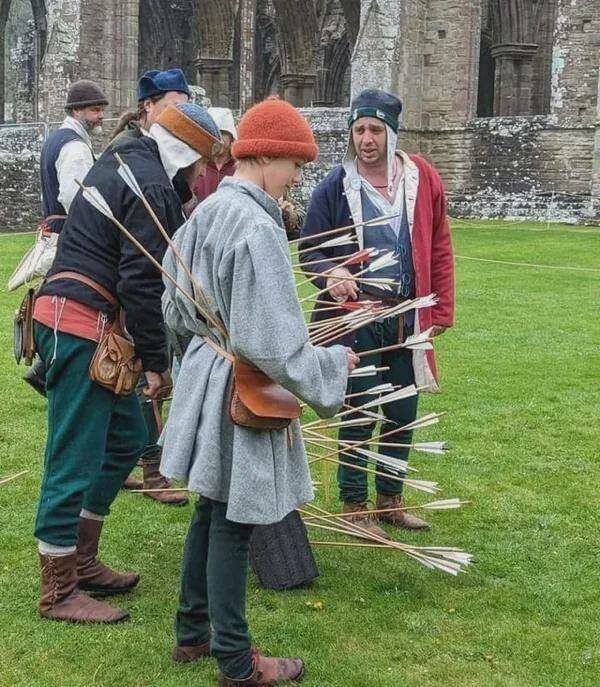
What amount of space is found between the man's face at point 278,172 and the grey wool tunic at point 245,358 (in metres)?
0.05

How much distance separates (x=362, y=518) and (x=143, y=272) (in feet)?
5.58

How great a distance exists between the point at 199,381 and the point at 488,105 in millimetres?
32298

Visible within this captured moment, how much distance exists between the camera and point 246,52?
26.9 metres

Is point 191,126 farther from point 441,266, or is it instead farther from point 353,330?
point 441,266

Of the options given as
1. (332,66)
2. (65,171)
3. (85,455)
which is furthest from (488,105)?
(85,455)

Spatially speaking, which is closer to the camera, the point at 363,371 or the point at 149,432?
the point at 363,371

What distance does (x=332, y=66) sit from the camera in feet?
108

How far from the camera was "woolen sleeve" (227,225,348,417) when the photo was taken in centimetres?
274

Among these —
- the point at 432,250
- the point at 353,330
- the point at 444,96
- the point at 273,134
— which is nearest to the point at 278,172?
the point at 273,134

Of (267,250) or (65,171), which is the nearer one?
(267,250)

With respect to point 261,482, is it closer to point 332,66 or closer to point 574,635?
point 574,635

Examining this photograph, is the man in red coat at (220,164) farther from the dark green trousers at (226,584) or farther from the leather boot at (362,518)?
the dark green trousers at (226,584)

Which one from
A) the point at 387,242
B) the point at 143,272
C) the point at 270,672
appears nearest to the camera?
the point at 270,672

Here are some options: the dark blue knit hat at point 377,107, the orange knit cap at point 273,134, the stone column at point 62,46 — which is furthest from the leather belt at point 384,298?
the stone column at point 62,46
